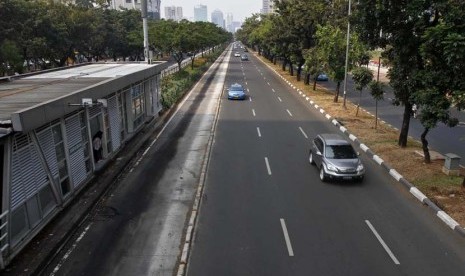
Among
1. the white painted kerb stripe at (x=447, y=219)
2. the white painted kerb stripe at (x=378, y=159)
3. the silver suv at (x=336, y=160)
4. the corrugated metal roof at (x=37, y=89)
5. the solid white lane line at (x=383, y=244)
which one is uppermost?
Result: the corrugated metal roof at (x=37, y=89)

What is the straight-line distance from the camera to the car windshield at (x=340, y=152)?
→ 17984 millimetres

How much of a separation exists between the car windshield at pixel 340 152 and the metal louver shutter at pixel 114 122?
10865 millimetres

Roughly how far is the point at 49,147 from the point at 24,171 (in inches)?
69.7

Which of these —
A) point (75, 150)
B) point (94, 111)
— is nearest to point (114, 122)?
point (94, 111)

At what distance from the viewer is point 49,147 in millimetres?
13898

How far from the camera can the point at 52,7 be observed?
2090 inches

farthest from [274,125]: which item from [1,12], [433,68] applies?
[1,12]

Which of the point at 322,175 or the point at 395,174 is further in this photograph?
the point at 395,174

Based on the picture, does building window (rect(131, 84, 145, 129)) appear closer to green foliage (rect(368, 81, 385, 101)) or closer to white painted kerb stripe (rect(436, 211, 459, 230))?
green foliage (rect(368, 81, 385, 101))

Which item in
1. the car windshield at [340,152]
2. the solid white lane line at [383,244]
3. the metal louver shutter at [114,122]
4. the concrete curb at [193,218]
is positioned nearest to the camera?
the concrete curb at [193,218]

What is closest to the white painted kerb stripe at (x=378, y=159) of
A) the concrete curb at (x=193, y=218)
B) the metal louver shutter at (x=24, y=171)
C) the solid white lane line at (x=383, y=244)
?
the solid white lane line at (x=383, y=244)

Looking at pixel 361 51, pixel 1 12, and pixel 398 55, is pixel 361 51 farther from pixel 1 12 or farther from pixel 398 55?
pixel 1 12

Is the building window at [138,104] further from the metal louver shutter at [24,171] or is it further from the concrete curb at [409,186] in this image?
the concrete curb at [409,186]

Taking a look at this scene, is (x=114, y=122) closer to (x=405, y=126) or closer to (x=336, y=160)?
(x=336, y=160)
